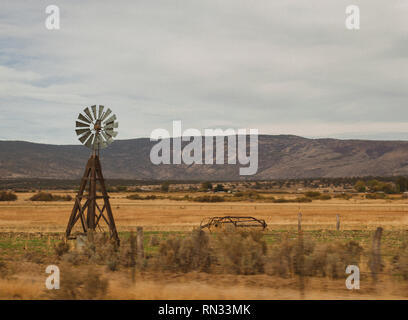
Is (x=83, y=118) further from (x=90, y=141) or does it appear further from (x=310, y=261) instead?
(x=310, y=261)

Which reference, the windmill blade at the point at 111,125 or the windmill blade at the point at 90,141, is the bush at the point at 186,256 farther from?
the windmill blade at the point at 111,125

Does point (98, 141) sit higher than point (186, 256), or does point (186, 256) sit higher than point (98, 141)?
point (98, 141)

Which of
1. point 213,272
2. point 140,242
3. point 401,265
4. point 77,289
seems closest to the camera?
point 77,289

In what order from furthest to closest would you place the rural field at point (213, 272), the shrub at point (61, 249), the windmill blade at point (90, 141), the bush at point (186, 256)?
the windmill blade at point (90, 141) → the shrub at point (61, 249) → the bush at point (186, 256) → the rural field at point (213, 272)

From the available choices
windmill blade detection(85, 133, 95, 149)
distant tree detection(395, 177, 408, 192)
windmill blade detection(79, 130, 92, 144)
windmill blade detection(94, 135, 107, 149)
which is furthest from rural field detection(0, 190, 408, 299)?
distant tree detection(395, 177, 408, 192)

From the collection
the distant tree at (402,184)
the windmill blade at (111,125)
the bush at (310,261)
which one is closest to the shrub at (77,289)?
the bush at (310,261)

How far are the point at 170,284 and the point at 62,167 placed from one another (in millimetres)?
193660

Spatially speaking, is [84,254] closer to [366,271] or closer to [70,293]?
[70,293]

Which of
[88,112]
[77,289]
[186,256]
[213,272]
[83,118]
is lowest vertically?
[213,272]

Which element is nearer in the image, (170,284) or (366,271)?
(170,284)

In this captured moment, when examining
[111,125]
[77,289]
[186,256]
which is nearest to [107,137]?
[111,125]

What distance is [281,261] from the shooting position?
14156 millimetres

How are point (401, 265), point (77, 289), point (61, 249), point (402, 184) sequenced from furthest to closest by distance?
point (402, 184), point (61, 249), point (401, 265), point (77, 289)

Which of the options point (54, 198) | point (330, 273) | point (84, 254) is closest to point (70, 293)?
point (84, 254)
